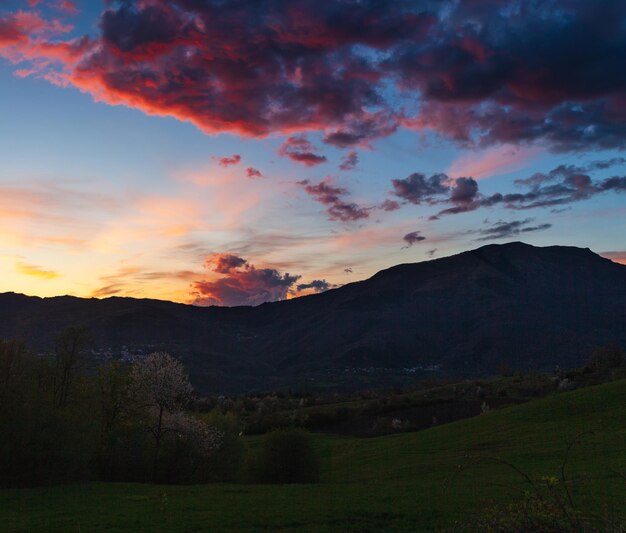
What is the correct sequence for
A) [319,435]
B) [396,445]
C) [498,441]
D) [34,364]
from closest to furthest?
1. [34,364]
2. [498,441]
3. [396,445]
4. [319,435]

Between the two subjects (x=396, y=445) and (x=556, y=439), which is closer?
(x=556, y=439)

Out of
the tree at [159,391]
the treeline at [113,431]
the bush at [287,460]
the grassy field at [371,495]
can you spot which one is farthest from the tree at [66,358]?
the bush at [287,460]

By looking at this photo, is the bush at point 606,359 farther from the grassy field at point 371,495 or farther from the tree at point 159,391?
the tree at point 159,391

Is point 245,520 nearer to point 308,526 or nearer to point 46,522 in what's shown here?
point 308,526

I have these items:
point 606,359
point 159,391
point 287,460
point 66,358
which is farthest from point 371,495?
point 606,359

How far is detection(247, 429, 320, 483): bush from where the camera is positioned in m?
49.3

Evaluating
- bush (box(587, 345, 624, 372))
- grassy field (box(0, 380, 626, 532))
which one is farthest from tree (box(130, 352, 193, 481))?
bush (box(587, 345, 624, 372))

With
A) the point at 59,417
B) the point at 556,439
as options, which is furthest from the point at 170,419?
the point at 556,439

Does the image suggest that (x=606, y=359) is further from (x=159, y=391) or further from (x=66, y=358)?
(x=66, y=358)

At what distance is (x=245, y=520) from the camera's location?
2669cm

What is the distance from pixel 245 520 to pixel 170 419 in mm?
29209

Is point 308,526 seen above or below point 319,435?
above

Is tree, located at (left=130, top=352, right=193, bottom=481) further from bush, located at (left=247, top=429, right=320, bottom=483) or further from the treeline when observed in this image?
bush, located at (left=247, top=429, right=320, bottom=483)

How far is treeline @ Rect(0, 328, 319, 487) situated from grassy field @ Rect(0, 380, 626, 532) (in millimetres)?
4445
